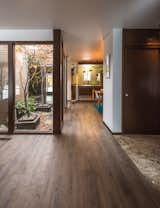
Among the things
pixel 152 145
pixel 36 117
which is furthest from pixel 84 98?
pixel 152 145

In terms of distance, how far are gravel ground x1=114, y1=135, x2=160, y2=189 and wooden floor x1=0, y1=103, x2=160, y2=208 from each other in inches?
5.4

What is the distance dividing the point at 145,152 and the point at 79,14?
2948 mm

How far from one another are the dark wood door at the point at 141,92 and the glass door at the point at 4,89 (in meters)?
3.06

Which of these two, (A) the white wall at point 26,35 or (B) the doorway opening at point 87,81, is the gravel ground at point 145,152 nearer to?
(A) the white wall at point 26,35

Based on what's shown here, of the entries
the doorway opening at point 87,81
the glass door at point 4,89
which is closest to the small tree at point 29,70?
the glass door at point 4,89

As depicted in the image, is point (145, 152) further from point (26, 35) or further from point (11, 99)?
point (26, 35)

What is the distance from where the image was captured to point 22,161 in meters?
3.96

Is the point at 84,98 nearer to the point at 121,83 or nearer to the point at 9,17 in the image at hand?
the point at 121,83

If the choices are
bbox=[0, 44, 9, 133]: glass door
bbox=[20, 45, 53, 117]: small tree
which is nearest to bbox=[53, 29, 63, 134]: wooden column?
bbox=[20, 45, 53, 117]: small tree

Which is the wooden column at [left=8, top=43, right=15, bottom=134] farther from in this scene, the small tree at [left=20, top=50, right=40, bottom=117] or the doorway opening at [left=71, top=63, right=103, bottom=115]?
the doorway opening at [left=71, top=63, right=103, bottom=115]

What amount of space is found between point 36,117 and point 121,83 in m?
2.62

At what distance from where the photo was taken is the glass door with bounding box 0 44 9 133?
6160 mm

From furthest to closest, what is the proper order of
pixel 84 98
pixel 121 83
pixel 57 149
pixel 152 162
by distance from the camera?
pixel 84 98, pixel 121 83, pixel 57 149, pixel 152 162

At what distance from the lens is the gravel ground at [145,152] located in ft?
11.6
